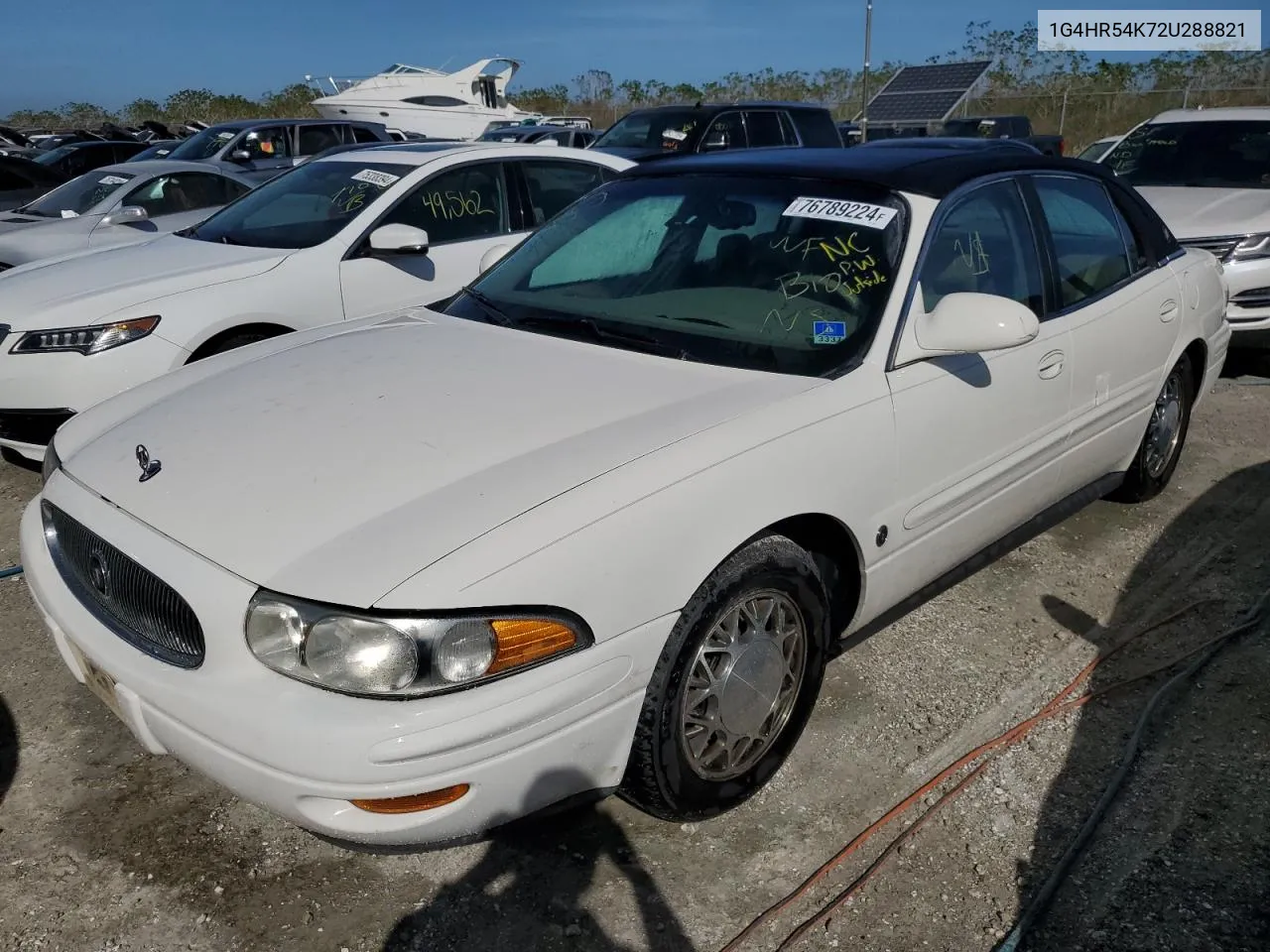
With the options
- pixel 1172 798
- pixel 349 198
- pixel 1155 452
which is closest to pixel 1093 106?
pixel 1155 452

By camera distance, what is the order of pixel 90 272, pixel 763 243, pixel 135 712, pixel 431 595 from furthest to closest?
pixel 90 272 < pixel 763 243 < pixel 135 712 < pixel 431 595

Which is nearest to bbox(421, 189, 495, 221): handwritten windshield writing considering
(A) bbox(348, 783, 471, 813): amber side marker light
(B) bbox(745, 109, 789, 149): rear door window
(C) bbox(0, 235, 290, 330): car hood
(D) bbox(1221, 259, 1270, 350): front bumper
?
(C) bbox(0, 235, 290, 330): car hood

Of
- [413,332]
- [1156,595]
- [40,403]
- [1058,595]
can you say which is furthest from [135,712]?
[1156,595]

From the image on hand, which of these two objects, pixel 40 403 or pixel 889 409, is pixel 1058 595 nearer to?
pixel 889 409

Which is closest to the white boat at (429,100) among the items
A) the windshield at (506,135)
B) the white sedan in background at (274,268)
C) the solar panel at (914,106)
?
the windshield at (506,135)

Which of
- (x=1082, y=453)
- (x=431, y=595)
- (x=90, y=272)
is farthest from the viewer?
(x=90, y=272)

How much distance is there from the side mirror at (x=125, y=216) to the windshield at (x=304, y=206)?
1.91m

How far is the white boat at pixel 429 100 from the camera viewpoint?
23.7 metres

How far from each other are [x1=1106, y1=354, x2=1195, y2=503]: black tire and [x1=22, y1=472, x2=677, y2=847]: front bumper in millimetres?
3026

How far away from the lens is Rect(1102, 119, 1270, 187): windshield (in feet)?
25.0

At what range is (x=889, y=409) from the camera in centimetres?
279

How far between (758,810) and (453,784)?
1.04 meters

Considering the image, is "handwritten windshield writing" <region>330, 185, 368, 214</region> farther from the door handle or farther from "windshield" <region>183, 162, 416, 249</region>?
the door handle

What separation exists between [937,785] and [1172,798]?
2.03 feet
